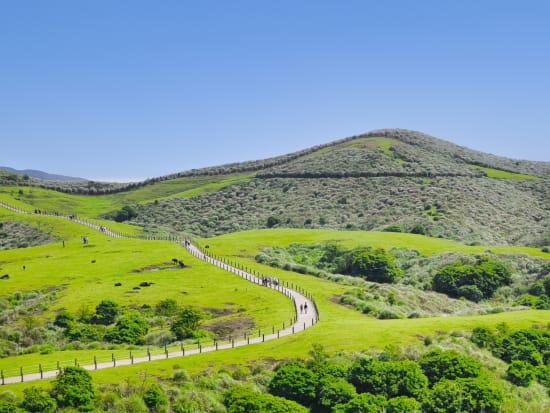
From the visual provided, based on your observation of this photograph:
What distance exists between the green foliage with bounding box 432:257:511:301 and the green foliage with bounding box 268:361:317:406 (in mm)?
45884

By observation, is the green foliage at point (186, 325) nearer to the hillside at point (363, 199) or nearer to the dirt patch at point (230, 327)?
the dirt patch at point (230, 327)

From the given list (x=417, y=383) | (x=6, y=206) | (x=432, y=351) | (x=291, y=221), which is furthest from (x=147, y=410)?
(x=6, y=206)

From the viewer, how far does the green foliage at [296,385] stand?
40312 mm

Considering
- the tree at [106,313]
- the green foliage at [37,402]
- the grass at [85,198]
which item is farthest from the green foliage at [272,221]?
the green foliage at [37,402]

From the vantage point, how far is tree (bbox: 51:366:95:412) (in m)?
35.2

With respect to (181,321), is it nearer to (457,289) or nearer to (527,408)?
(527,408)

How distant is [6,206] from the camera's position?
163 meters

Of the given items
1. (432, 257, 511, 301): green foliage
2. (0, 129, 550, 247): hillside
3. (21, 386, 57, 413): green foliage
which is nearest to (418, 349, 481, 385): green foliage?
(21, 386, 57, 413): green foliage

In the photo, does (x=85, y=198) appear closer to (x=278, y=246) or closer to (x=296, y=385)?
(x=278, y=246)

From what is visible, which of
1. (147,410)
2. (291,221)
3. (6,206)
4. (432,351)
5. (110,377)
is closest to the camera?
(147,410)

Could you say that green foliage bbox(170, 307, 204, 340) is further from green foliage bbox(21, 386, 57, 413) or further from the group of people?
green foliage bbox(21, 386, 57, 413)

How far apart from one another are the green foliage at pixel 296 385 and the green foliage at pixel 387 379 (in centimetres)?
330

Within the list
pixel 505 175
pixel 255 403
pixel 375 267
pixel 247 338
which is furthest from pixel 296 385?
pixel 505 175

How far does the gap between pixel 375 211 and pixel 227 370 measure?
113 m
